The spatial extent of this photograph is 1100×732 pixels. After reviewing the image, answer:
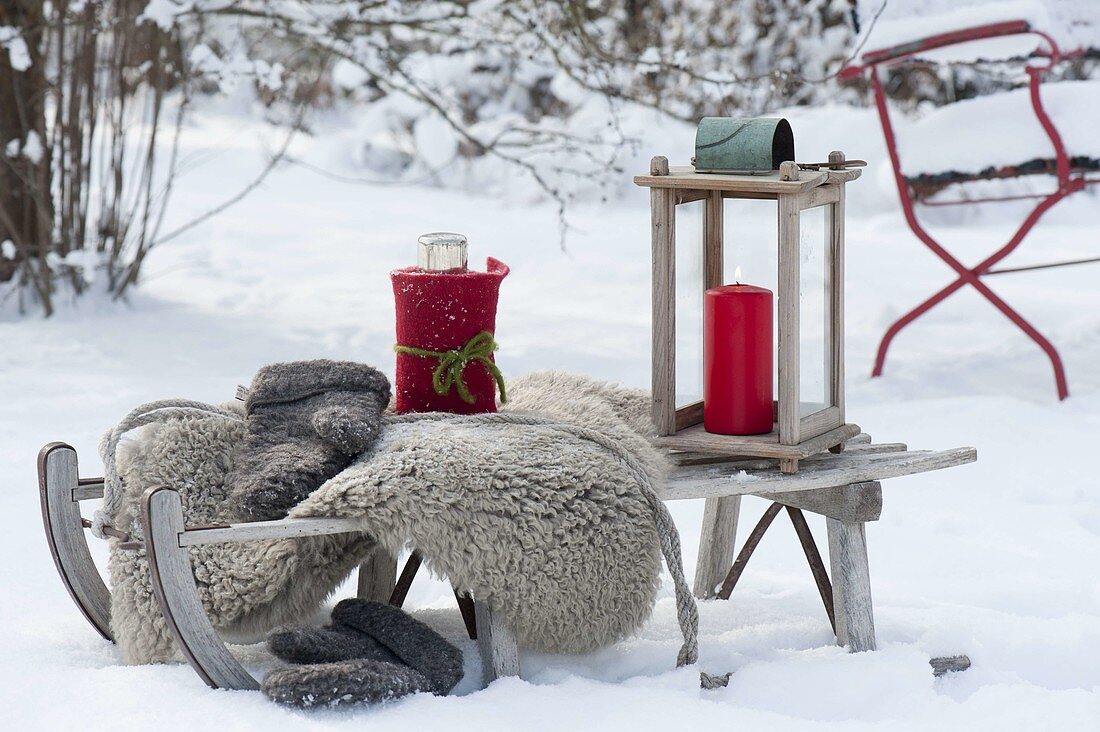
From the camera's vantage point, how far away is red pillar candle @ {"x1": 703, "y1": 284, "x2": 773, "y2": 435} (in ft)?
5.66

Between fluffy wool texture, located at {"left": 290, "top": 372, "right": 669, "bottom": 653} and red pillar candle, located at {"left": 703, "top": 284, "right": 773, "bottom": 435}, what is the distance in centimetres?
14

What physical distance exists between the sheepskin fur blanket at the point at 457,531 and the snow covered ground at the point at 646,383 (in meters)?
0.08

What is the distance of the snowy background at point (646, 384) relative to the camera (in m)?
1.54

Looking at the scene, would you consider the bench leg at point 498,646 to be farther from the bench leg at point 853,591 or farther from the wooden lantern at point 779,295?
the bench leg at point 853,591

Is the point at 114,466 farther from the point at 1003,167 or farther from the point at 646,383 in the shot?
the point at 1003,167

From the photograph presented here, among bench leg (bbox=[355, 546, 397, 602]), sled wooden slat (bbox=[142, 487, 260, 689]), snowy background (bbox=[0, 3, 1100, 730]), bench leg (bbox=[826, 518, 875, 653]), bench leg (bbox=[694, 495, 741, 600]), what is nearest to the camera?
sled wooden slat (bbox=[142, 487, 260, 689])

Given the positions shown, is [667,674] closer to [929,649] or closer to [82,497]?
[929,649]

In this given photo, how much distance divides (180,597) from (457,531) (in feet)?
1.06

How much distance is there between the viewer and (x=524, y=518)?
1548 millimetres

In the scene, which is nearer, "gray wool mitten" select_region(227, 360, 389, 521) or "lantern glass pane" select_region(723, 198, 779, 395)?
"gray wool mitten" select_region(227, 360, 389, 521)

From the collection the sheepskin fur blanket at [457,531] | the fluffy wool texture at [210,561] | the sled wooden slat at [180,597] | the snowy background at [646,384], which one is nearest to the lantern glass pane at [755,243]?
the snowy background at [646,384]

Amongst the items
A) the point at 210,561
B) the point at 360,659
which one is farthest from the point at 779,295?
the point at 210,561

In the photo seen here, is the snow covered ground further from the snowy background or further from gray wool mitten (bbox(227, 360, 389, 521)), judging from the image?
gray wool mitten (bbox(227, 360, 389, 521))

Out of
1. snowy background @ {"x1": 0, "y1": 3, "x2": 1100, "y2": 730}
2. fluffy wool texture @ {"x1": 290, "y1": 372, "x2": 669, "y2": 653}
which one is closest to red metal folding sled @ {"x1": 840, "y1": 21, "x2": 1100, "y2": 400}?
snowy background @ {"x1": 0, "y1": 3, "x2": 1100, "y2": 730}
